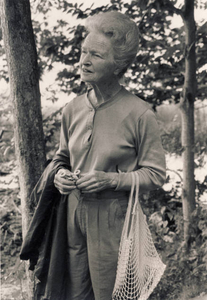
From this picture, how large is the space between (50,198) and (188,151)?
211 cm

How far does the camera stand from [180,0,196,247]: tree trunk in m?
3.65

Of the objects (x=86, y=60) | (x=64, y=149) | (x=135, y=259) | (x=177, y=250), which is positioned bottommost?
(x=177, y=250)

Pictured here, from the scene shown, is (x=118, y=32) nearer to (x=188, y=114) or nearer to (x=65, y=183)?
(x=65, y=183)

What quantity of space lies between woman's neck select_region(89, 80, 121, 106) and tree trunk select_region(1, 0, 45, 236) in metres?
0.74

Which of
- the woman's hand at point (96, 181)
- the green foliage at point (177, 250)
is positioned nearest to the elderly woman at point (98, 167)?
the woman's hand at point (96, 181)

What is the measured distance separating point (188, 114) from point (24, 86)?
6.11ft

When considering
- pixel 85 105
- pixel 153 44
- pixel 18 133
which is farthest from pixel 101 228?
pixel 153 44

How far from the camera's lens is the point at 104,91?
200 centimetres

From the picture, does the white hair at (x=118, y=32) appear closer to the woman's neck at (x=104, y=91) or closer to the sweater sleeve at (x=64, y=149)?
the woman's neck at (x=104, y=91)

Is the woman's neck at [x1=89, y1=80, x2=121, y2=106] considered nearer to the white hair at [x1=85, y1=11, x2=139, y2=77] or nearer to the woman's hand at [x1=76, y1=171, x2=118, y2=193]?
the white hair at [x1=85, y1=11, x2=139, y2=77]

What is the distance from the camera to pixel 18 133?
2.66 metres

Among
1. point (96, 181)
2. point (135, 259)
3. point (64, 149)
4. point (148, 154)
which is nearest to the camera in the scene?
point (96, 181)

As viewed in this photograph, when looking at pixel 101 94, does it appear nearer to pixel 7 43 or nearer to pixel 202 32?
pixel 7 43

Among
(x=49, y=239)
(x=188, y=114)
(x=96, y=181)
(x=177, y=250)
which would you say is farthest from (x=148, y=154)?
(x=177, y=250)
